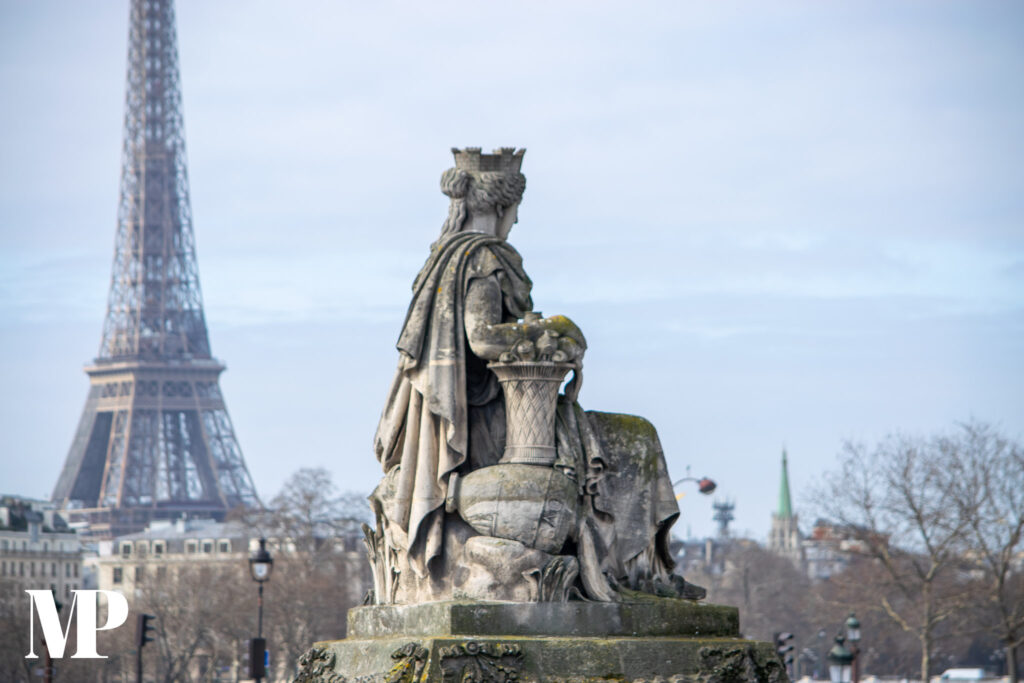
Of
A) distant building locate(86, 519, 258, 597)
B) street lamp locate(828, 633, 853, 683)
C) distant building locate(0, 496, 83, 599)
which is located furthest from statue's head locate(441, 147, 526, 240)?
distant building locate(0, 496, 83, 599)

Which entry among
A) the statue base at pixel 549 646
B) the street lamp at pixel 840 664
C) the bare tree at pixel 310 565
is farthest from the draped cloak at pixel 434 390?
the bare tree at pixel 310 565

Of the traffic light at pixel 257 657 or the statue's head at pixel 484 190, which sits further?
the traffic light at pixel 257 657

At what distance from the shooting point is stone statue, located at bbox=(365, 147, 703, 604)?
40.1 ft

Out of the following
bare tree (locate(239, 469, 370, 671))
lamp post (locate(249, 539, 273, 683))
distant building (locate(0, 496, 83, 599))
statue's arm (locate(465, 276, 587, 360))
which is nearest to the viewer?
statue's arm (locate(465, 276, 587, 360))

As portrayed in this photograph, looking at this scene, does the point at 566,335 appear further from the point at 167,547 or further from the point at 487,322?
the point at 167,547

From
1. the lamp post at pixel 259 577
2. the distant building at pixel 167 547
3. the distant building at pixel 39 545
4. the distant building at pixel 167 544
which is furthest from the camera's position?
the distant building at pixel 167 544

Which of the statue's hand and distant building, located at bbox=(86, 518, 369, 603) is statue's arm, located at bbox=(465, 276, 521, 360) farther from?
distant building, located at bbox=(86, 518, 369, 603)

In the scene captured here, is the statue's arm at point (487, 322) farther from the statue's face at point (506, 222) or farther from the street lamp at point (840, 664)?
the street lamp at point (840, 664)

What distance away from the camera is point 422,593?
40.9 feet

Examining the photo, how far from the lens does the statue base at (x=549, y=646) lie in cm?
1173

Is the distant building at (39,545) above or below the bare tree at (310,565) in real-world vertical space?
above

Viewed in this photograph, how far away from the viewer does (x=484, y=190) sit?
13.1m

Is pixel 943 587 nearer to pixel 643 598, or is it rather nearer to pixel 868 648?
pixel 868 648

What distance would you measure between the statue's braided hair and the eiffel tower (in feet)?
421
